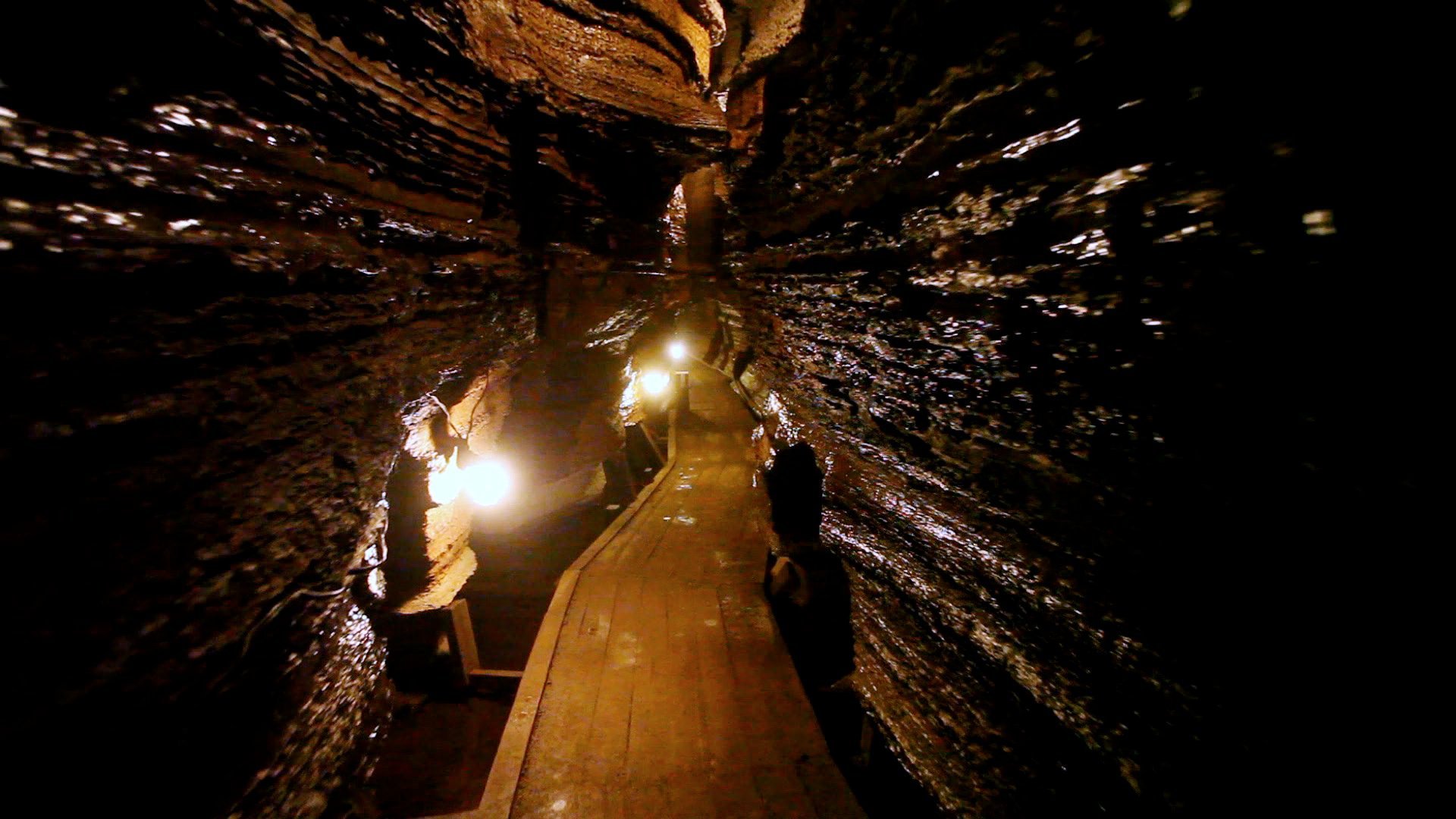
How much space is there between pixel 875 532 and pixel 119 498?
9.66ft

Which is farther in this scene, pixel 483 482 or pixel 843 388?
pixel 483 482

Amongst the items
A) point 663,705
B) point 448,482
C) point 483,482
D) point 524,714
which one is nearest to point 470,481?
point 483,482

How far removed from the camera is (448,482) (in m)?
6.06

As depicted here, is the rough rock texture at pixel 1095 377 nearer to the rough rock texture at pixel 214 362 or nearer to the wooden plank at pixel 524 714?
the rough rock texture at pixel 214 362

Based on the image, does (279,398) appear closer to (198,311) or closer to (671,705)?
(198,311)

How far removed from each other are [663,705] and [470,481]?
432 centimetres

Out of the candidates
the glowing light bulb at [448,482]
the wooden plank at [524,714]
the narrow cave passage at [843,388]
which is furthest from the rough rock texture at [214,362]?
the glowing light bulb at [448,482]

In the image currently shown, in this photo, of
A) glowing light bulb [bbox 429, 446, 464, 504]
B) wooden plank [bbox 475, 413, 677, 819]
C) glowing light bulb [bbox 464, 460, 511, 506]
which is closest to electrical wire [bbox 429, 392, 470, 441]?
glowing light bulb [bbox 429, 446, 464, 504]

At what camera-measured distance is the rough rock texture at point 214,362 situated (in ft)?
4.09

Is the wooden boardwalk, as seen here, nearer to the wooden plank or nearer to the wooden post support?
the wooden plank

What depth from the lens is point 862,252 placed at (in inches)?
91.4

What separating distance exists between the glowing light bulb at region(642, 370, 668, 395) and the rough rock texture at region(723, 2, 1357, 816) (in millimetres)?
9670

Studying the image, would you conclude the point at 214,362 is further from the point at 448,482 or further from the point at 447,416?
the point at 448,482

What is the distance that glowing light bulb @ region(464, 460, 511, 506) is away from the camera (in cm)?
680
